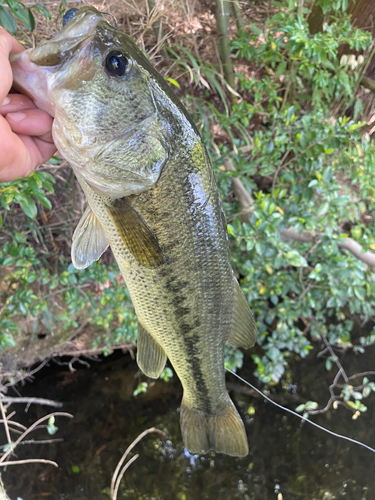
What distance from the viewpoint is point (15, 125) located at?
68 centimetres

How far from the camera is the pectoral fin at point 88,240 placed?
86 cm

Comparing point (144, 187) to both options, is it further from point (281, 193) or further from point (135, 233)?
Result: point (281, 193)

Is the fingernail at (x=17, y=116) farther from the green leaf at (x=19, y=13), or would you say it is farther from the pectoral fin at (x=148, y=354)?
the pectoral fin at (x=148, y=354)

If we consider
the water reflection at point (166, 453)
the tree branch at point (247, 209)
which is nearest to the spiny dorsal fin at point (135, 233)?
the tree branch at point (247, 209)

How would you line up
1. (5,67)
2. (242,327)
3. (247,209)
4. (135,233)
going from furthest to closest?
(247,209) < (242,327) < (135,233) < (5,67)

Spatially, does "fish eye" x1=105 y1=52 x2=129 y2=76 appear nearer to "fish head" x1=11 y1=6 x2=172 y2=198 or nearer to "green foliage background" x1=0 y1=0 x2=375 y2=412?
"fish head" x1=11 y1=6 x2=172 y2=198

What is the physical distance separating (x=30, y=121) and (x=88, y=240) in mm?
351

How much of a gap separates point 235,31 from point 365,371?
9.48 feet

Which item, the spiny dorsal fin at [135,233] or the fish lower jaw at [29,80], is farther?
the spiny dorsal fin at [135,233]

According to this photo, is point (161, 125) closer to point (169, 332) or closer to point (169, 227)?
point (169, 227)

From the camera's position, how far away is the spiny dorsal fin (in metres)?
0.77

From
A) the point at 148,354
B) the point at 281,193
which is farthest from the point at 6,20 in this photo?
the point at 281,193

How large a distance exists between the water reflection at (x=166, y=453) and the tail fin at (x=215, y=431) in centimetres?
122

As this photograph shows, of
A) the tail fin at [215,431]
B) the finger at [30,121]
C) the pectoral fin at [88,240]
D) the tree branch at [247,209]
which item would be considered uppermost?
the finger at [30,121]
